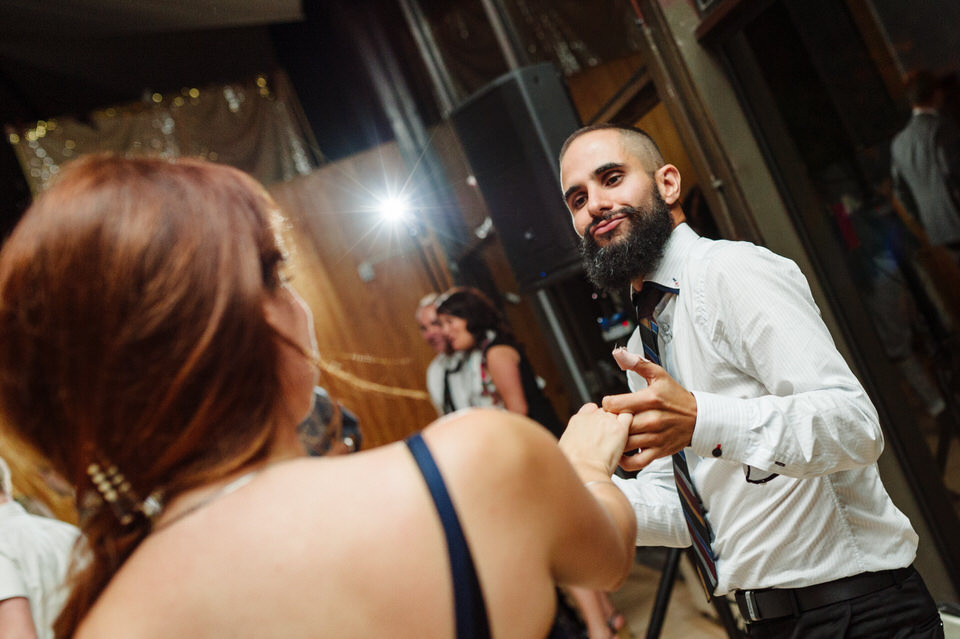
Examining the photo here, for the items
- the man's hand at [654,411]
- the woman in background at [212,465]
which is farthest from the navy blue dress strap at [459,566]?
the man's hand at [654,411]

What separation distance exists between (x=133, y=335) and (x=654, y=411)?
680 millimetres

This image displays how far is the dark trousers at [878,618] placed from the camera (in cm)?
112

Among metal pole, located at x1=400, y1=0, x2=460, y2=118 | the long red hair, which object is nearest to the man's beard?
the long red hair

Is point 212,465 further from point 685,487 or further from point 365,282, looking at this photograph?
point 365,282

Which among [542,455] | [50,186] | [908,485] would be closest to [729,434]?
[542,455]

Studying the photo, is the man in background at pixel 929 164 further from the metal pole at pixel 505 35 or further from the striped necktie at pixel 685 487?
the striped necktie at pixel 685 487

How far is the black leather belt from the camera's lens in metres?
1.12

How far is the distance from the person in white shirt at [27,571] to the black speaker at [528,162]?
1632 mm

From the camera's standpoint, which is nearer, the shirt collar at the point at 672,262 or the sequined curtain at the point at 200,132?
the shirt collar at the point at 672,262

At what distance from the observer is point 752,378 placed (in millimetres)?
1092

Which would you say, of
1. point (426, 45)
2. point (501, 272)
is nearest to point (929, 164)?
point (426, 45)

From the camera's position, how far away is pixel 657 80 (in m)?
1.95

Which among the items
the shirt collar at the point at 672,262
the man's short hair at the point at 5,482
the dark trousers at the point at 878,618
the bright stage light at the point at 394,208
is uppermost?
the bright stage light at the point at 394,208

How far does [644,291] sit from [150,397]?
80 cm
